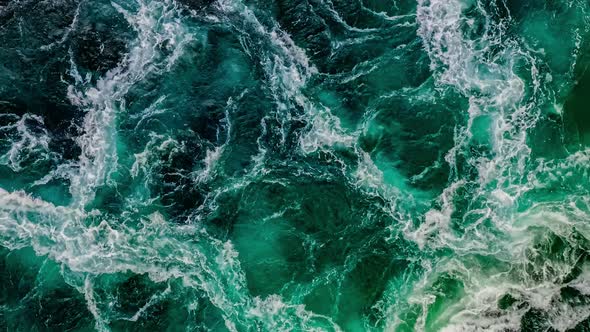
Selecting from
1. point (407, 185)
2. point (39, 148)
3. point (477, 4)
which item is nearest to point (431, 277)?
point (407, 185)

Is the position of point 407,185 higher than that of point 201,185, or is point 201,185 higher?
point 407,185

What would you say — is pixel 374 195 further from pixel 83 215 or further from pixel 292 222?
pixel 83 215

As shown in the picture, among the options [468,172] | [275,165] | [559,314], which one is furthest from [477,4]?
[559,314]

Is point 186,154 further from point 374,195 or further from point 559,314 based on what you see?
point 559,314

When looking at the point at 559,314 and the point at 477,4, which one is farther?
the point at 477,4

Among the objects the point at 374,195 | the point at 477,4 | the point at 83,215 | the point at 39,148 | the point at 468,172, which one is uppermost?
the point at 477,4

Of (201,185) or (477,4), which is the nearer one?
(201,185)
